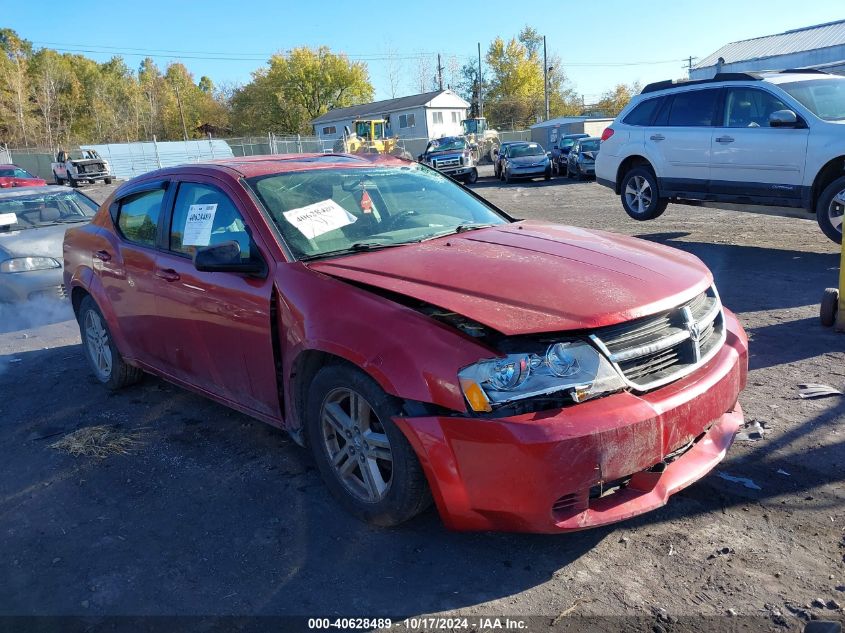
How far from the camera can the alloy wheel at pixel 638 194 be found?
10.4m

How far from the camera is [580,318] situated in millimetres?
2654

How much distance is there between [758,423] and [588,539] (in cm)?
162

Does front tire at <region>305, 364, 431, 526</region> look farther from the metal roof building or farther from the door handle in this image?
the metal roof building

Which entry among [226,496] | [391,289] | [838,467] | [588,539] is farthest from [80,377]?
[838,467]

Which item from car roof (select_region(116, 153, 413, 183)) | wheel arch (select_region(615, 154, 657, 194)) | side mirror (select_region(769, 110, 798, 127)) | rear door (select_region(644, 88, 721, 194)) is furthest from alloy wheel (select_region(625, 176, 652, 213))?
car roof (select_region(116, 153, 413, 183))

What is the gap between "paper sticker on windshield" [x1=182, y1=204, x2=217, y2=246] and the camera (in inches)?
158

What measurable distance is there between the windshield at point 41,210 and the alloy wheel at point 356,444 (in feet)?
23.9

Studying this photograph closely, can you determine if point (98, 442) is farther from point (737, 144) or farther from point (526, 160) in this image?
point (526, 160)

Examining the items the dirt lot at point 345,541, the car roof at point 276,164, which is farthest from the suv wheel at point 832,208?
the car roof at point 276,164

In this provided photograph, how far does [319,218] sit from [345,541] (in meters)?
1.70

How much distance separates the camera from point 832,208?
8102 mm

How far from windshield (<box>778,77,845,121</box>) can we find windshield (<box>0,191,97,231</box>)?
9.35 m

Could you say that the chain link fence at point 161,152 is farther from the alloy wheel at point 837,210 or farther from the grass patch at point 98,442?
the grass patch at point 98,442

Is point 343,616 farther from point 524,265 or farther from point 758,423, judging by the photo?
point 758,423
